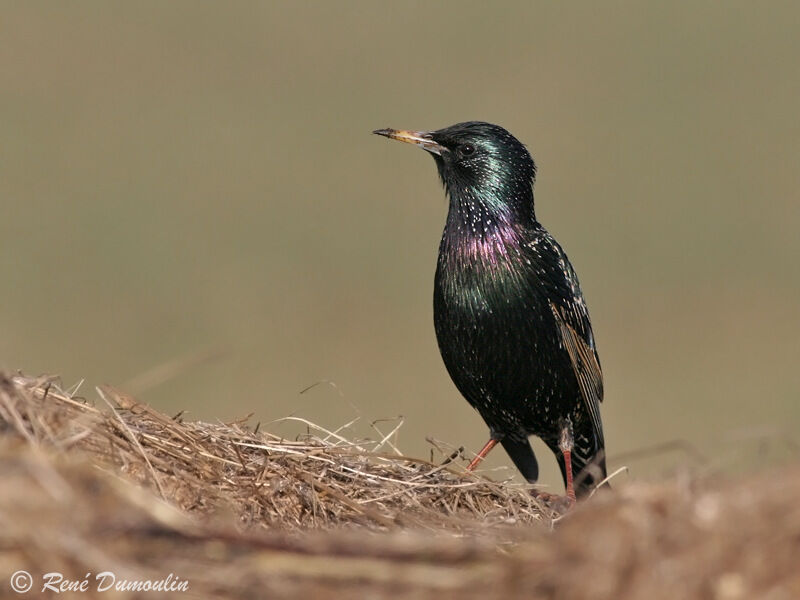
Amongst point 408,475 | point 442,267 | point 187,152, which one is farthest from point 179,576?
point 187,152

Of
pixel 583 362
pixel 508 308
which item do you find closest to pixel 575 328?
pixel 583 362

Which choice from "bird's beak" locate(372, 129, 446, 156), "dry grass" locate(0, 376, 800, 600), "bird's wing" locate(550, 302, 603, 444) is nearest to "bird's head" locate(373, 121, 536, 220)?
"bird's beak" locate(372, 129, 446, 156)

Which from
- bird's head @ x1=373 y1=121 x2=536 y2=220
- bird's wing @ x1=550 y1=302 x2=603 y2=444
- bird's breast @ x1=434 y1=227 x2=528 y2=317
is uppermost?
bird's head @ x1=373 y1=121 x2=536 y2=220

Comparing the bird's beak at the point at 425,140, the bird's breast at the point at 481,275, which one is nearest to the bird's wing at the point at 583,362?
the bird's breast at the point at 481,275

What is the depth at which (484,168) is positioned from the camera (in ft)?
22.3

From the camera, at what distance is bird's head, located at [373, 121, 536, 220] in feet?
22.1

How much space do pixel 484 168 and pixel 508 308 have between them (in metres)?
0.73

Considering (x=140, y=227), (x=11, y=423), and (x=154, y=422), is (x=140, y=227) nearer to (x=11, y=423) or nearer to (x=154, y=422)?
(x=154, y=422)

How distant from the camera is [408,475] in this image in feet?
17.1

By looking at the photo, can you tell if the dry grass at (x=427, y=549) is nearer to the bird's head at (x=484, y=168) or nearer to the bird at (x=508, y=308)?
the bird at (x=508, y=308)

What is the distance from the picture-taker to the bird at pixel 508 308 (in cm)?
648

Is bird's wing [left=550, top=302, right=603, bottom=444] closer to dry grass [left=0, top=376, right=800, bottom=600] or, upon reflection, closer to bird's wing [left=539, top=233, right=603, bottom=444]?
bird's wing [left=539, top=233, right=603, bottom=444]

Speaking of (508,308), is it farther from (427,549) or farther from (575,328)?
(427,549)

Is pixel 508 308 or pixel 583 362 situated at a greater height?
pixel 508 308
